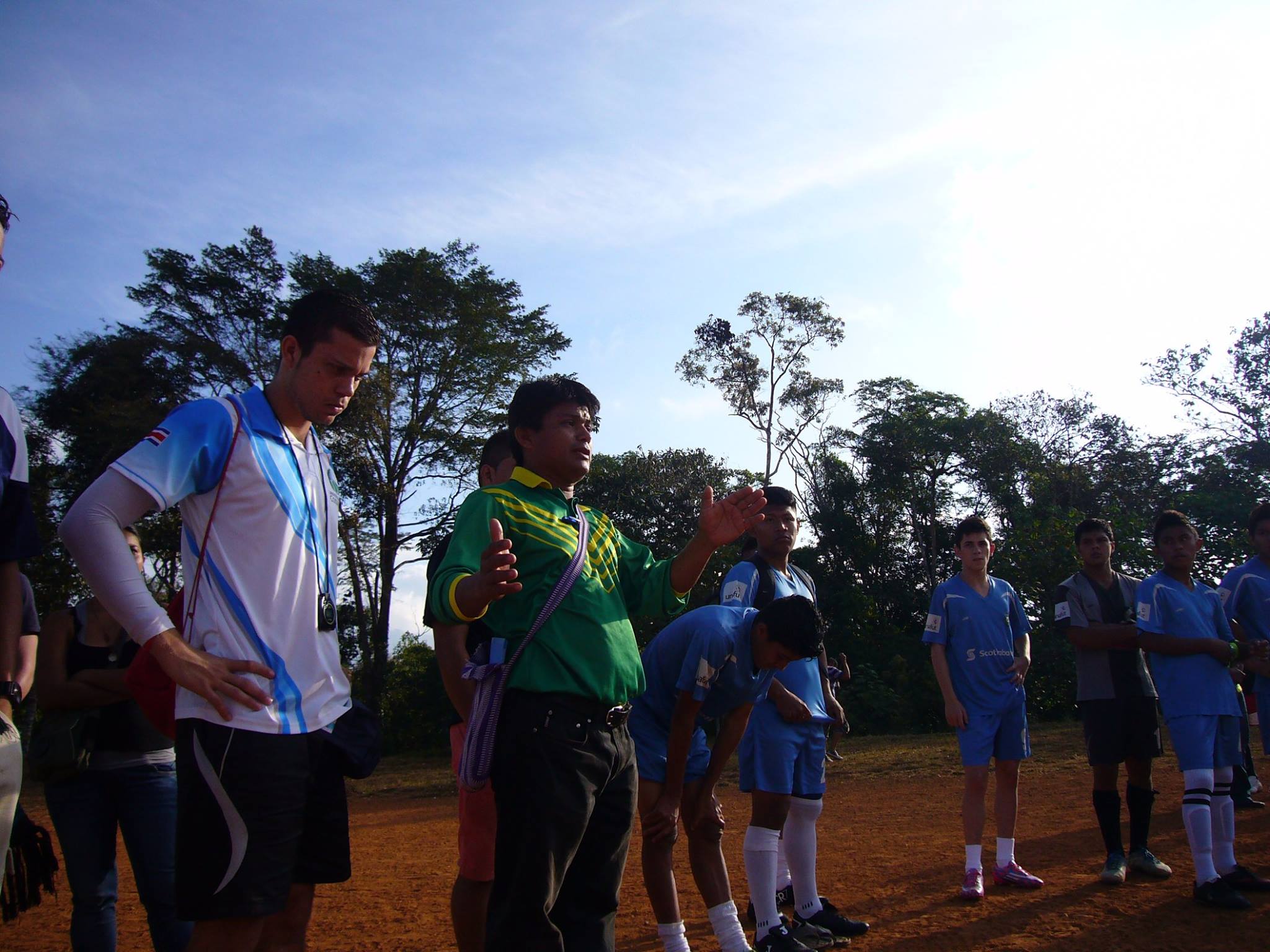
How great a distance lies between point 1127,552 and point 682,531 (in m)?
11.4

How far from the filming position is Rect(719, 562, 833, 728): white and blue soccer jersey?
453 cm

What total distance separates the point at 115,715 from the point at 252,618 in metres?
1.82

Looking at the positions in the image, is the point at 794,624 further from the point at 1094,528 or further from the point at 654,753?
the point at 1094,528

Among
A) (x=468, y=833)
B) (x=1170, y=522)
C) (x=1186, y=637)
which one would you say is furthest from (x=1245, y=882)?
(x=468, y=833)

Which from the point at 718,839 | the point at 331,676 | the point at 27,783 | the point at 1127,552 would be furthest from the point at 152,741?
the point at 1127,552

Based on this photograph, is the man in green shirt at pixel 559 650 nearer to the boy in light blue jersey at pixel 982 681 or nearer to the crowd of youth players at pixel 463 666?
the crowd of youth players at pixel 463 666

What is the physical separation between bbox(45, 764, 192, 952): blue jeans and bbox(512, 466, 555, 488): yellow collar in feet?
5.91

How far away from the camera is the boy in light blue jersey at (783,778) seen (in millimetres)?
→ 4250

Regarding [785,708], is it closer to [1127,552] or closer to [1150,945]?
[1150,945]

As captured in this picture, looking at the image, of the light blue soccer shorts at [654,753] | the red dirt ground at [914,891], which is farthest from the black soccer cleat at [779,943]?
the light blue soccer shorts at [654,753]

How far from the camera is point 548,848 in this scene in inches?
97.3

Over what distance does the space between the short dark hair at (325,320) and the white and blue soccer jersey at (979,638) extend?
4.10 m

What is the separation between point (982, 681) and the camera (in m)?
5.55

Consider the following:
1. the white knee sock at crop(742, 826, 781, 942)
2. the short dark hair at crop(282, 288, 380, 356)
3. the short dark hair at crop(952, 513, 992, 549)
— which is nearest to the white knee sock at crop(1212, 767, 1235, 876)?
the short dark hair at crop(952, 513, 992, 549)
